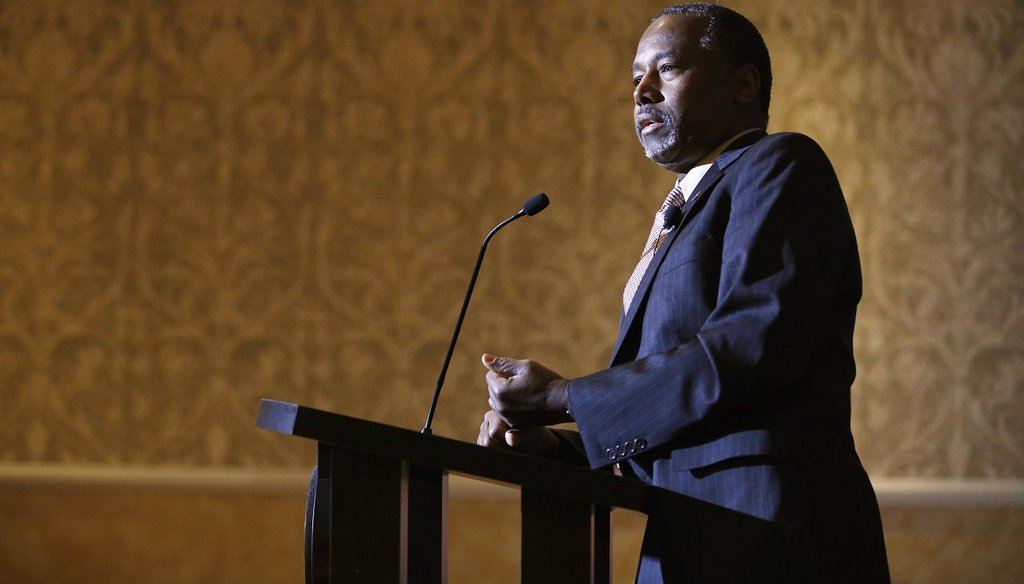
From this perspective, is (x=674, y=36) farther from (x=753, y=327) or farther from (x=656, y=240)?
(x=753, y=327)

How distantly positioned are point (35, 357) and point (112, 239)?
20.2 inches

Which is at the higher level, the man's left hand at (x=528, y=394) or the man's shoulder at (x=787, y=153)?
the man's shoulder at (x=787, y=153)

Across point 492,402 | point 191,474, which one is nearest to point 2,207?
point 191,474

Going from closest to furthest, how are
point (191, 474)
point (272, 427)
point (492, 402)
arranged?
point (272, 427) < point (492, 402) < point (191, 474)

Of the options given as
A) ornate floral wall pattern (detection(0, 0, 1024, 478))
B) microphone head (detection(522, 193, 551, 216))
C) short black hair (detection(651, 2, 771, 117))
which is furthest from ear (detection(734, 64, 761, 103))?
ornate floral wall pattern (detection(0, 0, 1024, 478))

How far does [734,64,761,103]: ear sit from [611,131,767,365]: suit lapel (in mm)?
193

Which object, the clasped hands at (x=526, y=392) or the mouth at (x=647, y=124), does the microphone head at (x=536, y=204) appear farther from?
the clasped hands at (x=526, y=392)

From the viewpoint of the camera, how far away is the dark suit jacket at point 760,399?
4.50 feet

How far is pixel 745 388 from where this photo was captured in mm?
1373

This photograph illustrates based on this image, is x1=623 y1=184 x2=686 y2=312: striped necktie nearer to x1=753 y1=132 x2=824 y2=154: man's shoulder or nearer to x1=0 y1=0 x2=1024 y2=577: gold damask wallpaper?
x1=753 y1=132 x2=824 y2=154: man's shoulder

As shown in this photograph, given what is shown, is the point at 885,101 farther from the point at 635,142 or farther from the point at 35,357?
the point at 35,357

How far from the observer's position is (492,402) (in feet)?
5.09

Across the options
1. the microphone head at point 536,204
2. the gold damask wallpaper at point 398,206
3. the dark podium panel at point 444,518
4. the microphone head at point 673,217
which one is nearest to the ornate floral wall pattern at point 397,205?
the gold damask wallpaper at point 398,206

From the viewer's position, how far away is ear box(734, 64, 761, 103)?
1824mm
